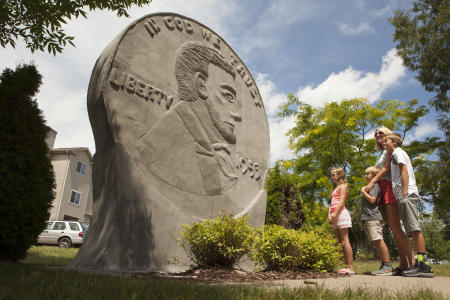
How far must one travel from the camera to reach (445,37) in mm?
15289

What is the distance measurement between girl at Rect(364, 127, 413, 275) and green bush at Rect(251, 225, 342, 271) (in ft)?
3.33

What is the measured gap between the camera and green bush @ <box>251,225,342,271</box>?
5477mm

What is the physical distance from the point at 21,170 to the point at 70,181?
24.2m

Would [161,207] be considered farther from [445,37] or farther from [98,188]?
[445,37]

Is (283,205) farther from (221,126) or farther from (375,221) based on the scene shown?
(375,221)

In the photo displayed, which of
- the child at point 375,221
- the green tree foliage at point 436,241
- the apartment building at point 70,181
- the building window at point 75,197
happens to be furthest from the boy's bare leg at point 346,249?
the green tree foliage at point 436,241

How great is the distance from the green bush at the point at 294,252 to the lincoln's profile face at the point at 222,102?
8.96 ft

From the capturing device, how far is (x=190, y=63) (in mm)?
6902

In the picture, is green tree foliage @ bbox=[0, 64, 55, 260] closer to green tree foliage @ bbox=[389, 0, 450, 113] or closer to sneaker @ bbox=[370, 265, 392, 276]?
sneaker @ bbox=[370, 265, 392, 276]

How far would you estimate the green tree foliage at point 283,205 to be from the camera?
378 inches

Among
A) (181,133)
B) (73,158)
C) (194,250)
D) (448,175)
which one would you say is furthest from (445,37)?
(73,158)

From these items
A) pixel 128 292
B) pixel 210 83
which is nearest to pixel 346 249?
pixel 128 292

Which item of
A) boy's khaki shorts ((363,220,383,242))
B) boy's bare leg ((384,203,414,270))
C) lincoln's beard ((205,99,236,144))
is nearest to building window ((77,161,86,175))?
lincoln's beard ((205,99,236,144))

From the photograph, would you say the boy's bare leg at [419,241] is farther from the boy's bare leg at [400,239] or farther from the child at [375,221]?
the child at [375,221]
